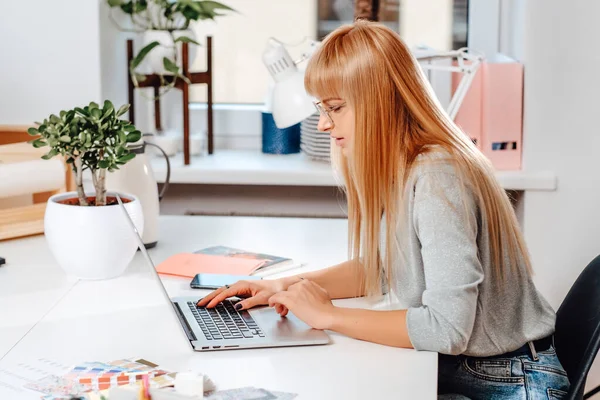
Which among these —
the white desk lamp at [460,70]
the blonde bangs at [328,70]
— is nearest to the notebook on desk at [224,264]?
the blonde bangs at [328,70]

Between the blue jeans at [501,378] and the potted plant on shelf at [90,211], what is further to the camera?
the potted plant on shelf at [90,211]

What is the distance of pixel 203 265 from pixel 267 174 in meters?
0.78

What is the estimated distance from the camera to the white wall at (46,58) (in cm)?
248

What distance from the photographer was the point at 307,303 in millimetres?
1386

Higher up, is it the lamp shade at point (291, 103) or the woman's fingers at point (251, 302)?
the lamp shade at point (291, 103)

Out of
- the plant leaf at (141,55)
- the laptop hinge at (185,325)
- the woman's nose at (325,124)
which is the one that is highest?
the plant leaf at (141,55)

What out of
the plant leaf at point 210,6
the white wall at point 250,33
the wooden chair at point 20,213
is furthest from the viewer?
the white wall at point 250,33

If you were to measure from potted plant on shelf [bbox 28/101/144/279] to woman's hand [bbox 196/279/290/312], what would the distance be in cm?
26

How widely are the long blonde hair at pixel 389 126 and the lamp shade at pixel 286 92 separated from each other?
0.54 metres

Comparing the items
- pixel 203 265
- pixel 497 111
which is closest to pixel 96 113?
pixel 203 265

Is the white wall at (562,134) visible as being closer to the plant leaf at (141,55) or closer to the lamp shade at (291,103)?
the lamp shade at (291,103)

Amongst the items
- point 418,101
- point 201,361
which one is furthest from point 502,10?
point 201,361

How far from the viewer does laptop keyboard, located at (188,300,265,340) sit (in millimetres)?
1335

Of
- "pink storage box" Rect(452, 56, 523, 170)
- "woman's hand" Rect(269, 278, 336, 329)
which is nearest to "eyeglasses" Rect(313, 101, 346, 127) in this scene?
"woman's hand" Rect(269, 278, 336, 329)
